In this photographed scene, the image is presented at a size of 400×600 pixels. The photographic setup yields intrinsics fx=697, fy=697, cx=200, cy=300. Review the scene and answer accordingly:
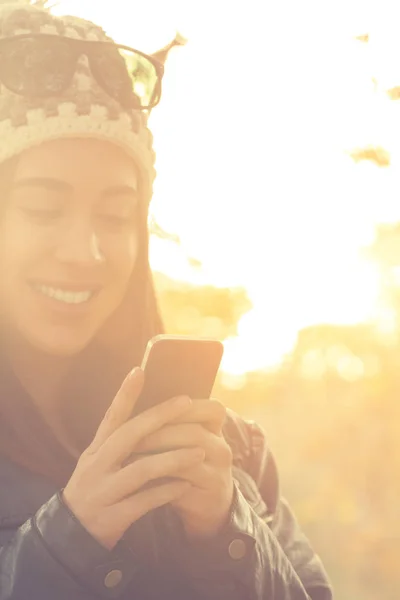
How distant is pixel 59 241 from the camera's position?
1462mm

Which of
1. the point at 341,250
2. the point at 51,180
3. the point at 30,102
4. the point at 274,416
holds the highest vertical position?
the point at 30,102

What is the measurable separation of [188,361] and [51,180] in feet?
1.58

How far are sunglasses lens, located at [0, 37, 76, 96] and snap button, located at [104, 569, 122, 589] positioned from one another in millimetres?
1055

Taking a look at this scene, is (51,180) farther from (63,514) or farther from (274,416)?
(274,416)

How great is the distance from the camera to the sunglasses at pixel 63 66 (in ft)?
5.26

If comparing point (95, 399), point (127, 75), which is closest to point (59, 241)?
point (95, 399)

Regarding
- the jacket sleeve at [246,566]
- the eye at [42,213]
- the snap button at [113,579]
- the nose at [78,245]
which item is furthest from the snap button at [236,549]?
the eye at [42,213]

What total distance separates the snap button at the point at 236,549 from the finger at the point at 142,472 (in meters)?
0.26

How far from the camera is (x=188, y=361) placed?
132 cm

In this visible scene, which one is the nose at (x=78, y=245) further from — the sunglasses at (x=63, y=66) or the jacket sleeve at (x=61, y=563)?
the jacket sleeve at (x=61, y=563)

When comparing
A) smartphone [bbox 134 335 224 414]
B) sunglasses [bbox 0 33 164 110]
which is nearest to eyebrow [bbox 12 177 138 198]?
sunglasses [bbox 0 33 164 110]

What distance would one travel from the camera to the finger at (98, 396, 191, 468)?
1.13 m

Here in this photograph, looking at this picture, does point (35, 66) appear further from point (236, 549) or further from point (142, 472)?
point (236, 549)

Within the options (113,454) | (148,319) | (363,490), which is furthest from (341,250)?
(113,454)
